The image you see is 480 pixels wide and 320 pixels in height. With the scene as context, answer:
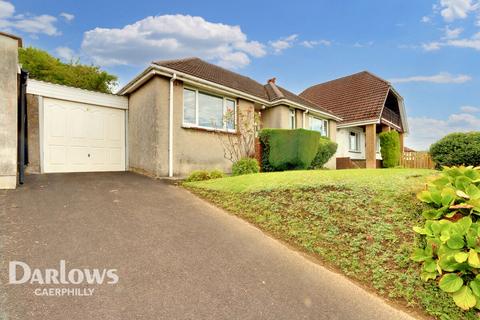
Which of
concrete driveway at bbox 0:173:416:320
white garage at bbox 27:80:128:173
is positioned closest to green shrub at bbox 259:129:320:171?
concrete driveway at bbox 0:173:416:320

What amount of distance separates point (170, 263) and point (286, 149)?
856cm

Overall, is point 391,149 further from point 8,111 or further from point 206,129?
point 8,111

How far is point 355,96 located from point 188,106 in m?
15.8

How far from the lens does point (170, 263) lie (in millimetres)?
3668

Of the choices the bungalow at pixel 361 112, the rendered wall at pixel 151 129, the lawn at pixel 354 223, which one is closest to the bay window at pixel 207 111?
the rendered wall at pixel 151 129

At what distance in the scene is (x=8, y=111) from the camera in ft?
21.6

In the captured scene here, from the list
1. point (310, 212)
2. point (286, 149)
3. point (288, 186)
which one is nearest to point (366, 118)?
point (286, 149)

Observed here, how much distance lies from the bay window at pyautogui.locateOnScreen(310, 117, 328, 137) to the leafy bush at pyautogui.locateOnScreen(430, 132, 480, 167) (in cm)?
735

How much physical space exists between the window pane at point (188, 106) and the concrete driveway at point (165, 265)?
502 centimetres

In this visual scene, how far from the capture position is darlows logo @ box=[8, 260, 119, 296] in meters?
2.94

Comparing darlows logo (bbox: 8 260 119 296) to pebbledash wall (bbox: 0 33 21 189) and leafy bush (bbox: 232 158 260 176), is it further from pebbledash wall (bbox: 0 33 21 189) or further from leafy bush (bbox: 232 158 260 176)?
leafy bush (bbox: 232 158 260 176)

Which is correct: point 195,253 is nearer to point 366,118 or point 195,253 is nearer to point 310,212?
point 310,212

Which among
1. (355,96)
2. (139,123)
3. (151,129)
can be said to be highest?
(355,96)

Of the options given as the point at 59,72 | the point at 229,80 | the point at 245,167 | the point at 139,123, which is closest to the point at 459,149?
the point at 245,167
